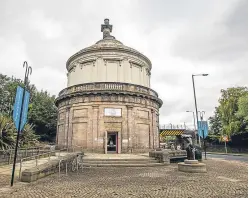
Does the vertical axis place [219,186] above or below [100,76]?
below

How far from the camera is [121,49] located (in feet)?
81.2

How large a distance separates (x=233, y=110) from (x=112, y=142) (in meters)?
28.0

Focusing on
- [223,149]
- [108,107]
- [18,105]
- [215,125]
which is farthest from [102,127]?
[215,125]

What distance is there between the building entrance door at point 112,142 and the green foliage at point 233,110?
21.5 meters

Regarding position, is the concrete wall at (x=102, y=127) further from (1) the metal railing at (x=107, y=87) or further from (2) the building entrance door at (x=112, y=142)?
(1) the metal railing at (x=107, y=87)

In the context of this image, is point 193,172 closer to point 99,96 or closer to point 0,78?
point 99,96

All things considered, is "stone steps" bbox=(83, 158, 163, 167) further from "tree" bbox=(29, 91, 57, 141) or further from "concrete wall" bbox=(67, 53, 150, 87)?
"tree" bbox=(29, 91, 57, 141)

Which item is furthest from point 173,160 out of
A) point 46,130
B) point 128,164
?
point 46,130

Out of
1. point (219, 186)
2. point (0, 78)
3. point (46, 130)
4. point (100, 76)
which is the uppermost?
point (0, 78)

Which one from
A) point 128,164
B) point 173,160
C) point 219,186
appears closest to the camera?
point 219,186

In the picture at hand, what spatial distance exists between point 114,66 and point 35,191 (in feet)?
62.0

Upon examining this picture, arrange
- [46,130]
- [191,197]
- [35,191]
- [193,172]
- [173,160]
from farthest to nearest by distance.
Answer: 1. [46,130]
2. [173,160]
3. [193,172]
4. [35,191]
5. [191,197]

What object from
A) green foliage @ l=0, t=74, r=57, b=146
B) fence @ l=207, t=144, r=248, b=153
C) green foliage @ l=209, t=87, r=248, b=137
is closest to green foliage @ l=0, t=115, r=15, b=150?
green foliage @ l=0, t=74, r=57, b=146

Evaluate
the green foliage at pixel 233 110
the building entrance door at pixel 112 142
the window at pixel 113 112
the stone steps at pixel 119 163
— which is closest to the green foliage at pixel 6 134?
the stone steps at pixel 119 163
